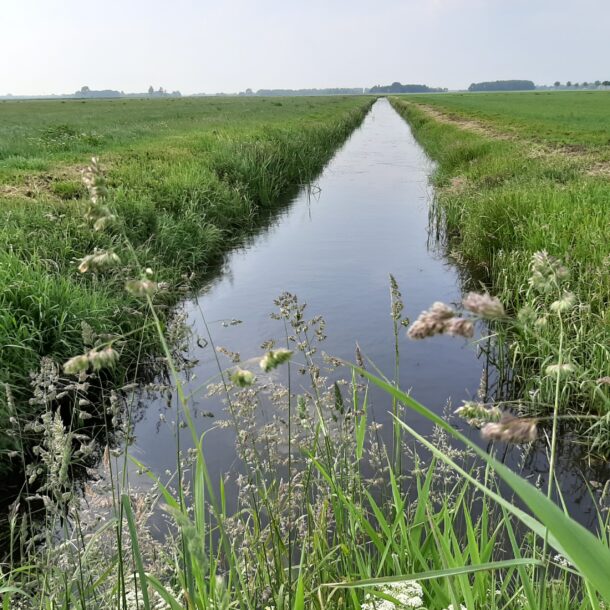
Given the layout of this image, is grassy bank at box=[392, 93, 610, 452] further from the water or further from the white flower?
the white flower

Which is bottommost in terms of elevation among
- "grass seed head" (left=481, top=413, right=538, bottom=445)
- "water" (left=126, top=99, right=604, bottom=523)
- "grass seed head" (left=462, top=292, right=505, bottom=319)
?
"water" (left=126, top=99, right=604, bottom=523)

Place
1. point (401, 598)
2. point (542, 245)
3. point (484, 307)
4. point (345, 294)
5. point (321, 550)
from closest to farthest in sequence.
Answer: point (484, 307) → point (401, 598) → point (321, 550) → point (542, 245) → point (345, 294)

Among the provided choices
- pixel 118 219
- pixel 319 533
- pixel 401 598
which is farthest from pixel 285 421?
pixel 118 219

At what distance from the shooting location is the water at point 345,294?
5727mm

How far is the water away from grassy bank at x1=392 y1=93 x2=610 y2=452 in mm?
638

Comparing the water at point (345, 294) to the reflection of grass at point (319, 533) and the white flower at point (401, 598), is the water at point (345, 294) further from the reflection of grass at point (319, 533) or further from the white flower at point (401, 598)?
the white flower at point (401, 598)

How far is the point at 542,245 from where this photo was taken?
7535 millimetres

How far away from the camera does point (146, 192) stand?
1073cm

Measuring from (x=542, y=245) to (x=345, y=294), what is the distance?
3.26 meters

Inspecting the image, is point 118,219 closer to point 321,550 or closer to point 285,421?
point 321,550

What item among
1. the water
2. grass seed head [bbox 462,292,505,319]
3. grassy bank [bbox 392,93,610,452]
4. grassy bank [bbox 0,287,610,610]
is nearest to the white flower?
grassy bank [bbox 0,287,610,610]

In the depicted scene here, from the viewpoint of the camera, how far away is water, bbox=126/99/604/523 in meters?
5.73

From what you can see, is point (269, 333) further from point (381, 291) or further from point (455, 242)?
point (455, 242)

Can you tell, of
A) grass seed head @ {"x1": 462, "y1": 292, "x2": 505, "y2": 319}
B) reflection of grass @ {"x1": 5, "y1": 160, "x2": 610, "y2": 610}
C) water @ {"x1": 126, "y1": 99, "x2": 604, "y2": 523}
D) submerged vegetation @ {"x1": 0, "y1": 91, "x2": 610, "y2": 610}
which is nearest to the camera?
grass seed head @ {"x1": 462, "y1": 292, "x2": 505, "y2": 319}
